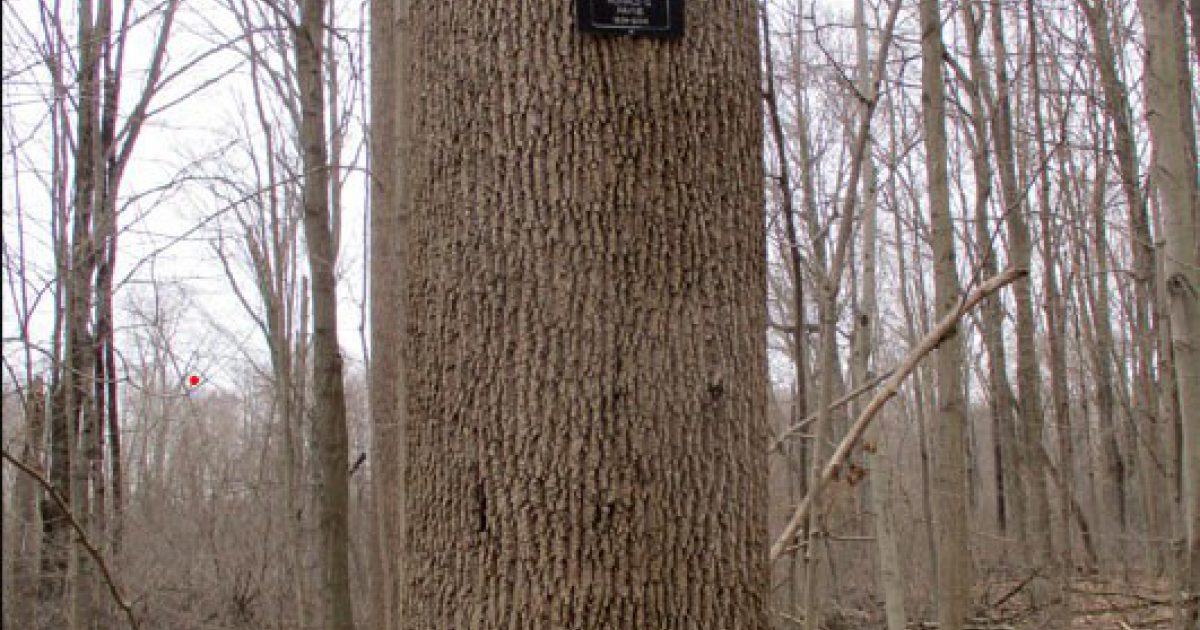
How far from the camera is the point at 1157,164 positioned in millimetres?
3732

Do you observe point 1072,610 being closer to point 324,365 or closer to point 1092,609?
point 1092,609

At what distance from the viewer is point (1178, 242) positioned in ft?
11.6

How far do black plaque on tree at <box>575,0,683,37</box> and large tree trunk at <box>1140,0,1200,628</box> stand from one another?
9.72ft

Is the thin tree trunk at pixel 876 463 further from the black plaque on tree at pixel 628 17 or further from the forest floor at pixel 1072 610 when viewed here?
the black plaque on tree at pixel 628 17

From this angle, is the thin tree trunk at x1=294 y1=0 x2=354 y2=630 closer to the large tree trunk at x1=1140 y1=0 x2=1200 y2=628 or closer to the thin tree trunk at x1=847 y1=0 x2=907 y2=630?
the thin tree trunk at x1=847 y1=0 x2=907 y2=630

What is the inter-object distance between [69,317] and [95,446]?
2067 mm

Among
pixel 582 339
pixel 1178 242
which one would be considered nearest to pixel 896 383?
pixel 582 339

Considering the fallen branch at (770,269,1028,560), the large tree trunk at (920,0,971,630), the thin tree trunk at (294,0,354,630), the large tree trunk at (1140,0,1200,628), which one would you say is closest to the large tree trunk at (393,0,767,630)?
the fallen branch at (770,269,1028,560)

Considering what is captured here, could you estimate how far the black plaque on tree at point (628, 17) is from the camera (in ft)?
4.51

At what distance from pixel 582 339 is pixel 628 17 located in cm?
48

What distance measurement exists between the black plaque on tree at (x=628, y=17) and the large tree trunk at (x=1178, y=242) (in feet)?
9.72

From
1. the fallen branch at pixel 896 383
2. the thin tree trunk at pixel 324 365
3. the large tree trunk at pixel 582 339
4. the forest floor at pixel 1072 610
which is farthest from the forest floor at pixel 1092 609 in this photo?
the large tree trunk at pixel 582 339

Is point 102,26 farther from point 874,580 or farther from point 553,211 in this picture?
point 874,580

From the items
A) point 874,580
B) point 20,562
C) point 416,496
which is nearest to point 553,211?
point 416,496
